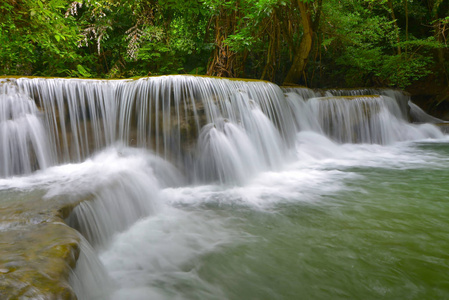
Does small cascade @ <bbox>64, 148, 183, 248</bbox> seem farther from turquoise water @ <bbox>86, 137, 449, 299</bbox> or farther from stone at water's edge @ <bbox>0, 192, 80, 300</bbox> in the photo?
stone at water's edge @ <bbox>0, 192, 80, 300</bbox>

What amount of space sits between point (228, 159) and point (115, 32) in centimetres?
805

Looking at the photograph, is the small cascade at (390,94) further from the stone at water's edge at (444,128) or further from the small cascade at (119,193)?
the small cascade at (119,193)

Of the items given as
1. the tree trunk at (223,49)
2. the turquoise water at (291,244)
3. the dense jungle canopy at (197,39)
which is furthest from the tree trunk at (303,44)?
the turquoise water at (291,244)

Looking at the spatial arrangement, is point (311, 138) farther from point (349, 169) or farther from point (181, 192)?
point (181, 192)

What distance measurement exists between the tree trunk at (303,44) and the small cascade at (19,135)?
8.44 meters

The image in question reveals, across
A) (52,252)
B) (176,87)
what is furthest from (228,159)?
(52,252)

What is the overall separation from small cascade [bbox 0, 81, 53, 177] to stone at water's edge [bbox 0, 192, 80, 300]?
2.39 meters

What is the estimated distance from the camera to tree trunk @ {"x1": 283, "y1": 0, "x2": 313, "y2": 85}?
992 cm

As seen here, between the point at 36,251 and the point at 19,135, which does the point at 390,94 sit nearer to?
the point at 19,135

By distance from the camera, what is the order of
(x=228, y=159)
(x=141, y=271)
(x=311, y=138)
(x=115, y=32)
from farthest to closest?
(x=115, y=32) < (x=311, y=138) < (x=228, y=159) < (x=141, y=271)

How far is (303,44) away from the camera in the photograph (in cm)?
1066

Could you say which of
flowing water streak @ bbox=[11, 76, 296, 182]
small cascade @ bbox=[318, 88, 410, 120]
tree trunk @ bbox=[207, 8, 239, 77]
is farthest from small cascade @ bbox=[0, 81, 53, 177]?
small cascade @ bbox=[318, 88, 410, 120]

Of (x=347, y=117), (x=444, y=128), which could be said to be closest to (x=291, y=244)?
(x=347, y=117)

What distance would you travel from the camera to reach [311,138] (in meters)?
8.41
